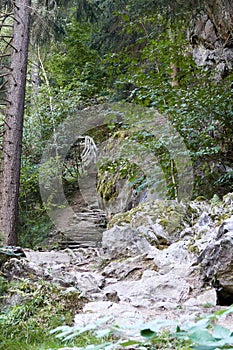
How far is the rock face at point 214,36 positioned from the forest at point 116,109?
0.02m

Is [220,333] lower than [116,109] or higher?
lower

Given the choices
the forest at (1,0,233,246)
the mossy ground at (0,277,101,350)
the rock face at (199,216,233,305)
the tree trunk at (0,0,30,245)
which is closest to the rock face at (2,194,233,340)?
A: the rock face at (199,216,233,305)

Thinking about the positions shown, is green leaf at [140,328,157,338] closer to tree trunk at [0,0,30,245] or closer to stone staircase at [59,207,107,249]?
tree trunk at [0,0,30,245]

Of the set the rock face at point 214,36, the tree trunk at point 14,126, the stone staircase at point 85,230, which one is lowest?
the stone staircase at point 85,230

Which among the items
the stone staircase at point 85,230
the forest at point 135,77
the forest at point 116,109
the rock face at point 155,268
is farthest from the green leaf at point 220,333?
the stone staircase at point 85,230

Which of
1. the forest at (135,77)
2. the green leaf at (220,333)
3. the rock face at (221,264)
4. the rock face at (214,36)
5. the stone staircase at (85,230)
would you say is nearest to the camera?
the green leaf at (220,333)

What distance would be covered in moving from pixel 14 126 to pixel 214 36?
16.1 ft

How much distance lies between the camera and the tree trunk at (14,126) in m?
6.84

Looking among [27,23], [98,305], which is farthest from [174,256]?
[27,23]

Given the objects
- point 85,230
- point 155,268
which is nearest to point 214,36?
point 85,230

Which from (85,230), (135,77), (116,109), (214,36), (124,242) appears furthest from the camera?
(85,230)

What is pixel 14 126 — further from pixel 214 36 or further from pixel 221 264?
pixel 221 264

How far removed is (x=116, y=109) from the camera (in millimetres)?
7539

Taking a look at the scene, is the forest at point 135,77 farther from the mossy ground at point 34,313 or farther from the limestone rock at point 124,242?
the mossy ground at point 34,313
